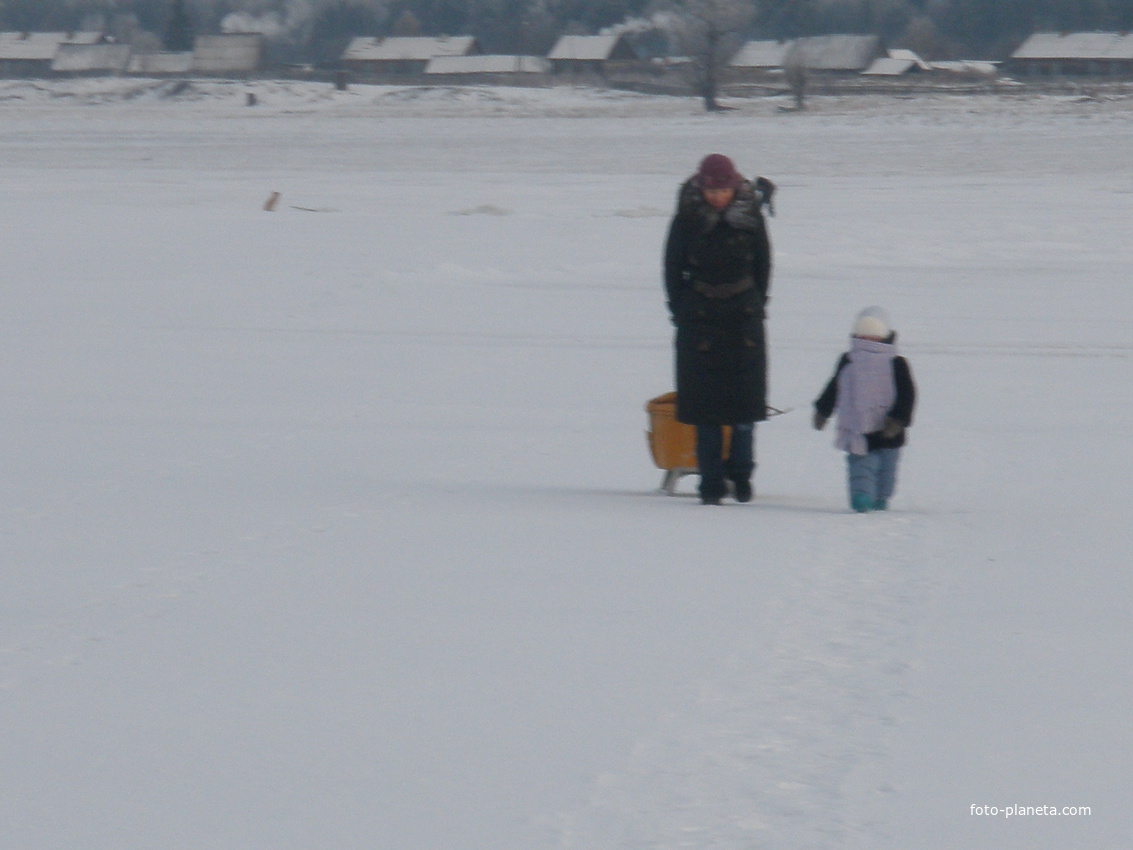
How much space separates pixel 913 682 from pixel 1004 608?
75 cm

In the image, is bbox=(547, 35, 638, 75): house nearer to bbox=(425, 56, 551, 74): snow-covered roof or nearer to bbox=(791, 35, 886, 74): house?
bbox=(425, 56, 551, 74): snow-covered roof

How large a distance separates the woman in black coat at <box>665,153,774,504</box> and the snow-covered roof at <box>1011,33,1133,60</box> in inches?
3639

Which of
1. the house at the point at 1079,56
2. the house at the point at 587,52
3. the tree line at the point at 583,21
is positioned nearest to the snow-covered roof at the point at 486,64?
the house at the point at 587,52

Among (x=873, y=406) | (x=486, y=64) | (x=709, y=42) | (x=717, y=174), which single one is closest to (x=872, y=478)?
(x=873, y=406)

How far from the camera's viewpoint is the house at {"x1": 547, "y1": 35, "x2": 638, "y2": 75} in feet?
327

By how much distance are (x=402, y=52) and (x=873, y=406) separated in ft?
350

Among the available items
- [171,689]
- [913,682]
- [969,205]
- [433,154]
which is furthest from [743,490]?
[433,154]

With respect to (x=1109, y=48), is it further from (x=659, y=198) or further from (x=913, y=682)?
(x=913, y=682)

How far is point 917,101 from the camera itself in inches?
2127

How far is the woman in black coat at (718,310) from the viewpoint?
17.4ft

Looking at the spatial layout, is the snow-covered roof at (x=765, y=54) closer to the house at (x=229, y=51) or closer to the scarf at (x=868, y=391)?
→ the house at (x=229, y=51)

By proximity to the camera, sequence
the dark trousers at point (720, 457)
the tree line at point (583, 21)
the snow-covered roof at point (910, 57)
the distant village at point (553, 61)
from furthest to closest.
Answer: the tree line at point (583, 21)
the snow-covered roof at point (910, 57)
the distant village at point (553, 61)
the dark trousers at point (720, 457)

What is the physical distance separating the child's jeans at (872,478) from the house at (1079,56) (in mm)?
91481

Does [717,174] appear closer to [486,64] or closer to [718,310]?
[718,310]
